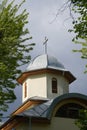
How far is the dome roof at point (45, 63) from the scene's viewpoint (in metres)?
27.8

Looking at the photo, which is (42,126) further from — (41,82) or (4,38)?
(4,38)

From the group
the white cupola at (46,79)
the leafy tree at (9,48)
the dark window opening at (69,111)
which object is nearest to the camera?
the leafy tree at (9,48)

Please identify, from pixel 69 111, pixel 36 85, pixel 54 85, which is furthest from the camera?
pixel 36 85

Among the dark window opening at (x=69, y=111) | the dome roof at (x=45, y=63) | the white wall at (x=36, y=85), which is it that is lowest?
the dark window opening at (x=69, y=111)

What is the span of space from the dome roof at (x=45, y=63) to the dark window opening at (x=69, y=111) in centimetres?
424

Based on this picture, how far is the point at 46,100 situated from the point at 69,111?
255cm

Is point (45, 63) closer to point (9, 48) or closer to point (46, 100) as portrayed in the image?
point (46, 100)

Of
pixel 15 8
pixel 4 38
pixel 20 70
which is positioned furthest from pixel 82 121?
pixel 15 8

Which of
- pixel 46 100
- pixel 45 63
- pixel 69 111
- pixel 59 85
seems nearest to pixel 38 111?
pixel 69 111

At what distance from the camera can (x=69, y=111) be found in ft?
78.8

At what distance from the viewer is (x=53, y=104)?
23.0 m

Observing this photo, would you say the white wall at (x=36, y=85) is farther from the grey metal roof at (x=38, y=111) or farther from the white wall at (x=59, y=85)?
the grey metal roof at (x=38, y=111)

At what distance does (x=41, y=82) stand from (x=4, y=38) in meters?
11.8

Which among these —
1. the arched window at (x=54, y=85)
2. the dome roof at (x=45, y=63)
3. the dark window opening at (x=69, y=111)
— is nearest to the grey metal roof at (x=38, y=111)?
the dark window opening at (x=69, y=111)
